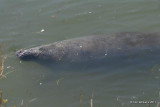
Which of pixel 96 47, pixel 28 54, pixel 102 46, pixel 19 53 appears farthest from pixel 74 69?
pixel 19 53

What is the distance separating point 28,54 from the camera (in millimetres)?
8336

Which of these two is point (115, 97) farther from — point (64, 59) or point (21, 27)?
point (21, 27)

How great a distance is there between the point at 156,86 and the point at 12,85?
3390 mm

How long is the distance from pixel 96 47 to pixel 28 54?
182 centimetres

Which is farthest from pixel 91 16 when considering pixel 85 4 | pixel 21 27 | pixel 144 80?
pixel 144 80

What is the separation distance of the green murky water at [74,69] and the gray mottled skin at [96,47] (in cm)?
28

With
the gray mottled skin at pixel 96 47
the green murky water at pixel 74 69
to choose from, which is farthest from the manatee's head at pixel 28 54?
the green murky water at pixel 74 69

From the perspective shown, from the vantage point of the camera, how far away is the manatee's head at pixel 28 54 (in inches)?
325

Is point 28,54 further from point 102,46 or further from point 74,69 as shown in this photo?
point 102,46

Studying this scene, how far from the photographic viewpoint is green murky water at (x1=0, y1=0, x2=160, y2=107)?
688 cm

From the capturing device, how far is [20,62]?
843 cm

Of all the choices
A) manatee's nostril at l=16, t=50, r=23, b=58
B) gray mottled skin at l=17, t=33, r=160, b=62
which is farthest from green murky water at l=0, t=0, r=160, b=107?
gray mottled skin at l=17, t=33, r=160, b=62

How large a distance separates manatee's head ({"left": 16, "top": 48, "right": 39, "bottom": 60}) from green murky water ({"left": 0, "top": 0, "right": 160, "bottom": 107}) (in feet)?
0.52

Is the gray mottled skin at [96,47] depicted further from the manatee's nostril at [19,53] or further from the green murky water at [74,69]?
the green murky water at [74,69]
